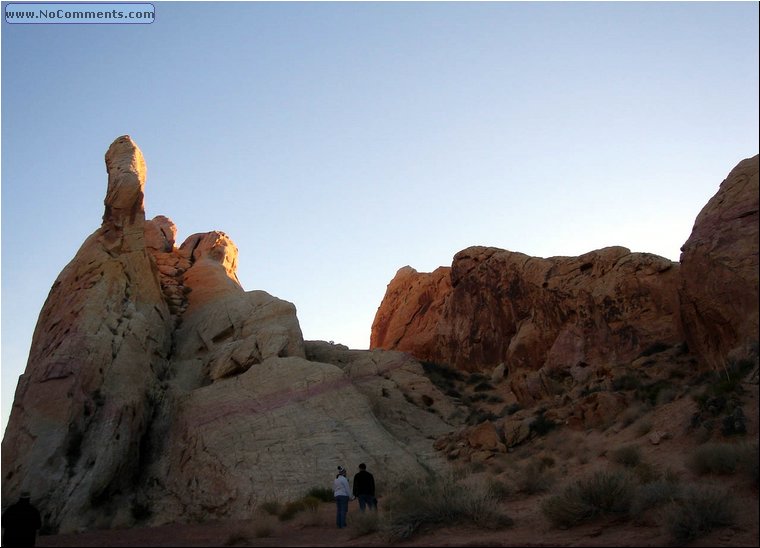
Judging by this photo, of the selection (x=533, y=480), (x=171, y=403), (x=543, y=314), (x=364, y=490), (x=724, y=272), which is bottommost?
(x=533, y=480)

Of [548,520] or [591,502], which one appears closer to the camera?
[591,502]

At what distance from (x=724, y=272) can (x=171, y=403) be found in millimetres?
19526

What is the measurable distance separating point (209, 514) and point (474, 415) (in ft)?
43.2

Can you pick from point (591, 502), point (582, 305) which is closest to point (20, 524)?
point (591, 502)

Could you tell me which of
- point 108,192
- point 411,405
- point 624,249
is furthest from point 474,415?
point 108,192

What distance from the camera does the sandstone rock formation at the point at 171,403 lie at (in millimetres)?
21219

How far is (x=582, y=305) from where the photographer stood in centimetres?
3145

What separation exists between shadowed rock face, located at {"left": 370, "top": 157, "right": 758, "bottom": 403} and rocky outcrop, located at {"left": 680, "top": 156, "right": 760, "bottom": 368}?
35 mm

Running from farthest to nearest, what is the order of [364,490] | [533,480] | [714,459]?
[533,480]
[364,490]
[714,459]

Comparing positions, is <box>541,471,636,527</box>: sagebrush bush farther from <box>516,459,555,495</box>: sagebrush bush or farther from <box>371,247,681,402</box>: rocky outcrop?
<box>371,247,681,402</box>: rocky outcrop

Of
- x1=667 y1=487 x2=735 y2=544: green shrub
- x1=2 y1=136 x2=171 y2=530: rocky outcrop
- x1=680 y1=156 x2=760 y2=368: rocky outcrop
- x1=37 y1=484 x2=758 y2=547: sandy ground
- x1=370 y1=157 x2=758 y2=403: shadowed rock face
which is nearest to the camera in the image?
x1=667 y1=487 x2=735 y2=544: green shrub

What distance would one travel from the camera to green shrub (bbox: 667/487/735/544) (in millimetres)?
11414

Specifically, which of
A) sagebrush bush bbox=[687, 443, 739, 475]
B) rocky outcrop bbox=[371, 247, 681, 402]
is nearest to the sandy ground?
sagebrush bush bbox=[687, 443, 739, 475]

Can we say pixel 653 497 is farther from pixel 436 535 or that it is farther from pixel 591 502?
pixel 436 535
